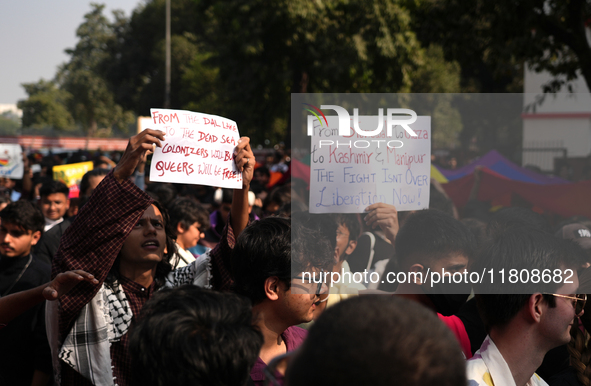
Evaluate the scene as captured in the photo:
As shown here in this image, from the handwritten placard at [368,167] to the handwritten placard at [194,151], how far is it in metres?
0.39

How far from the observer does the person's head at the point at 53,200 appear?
5.45 meters

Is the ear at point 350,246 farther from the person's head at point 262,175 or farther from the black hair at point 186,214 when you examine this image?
the person's head at point 262,175

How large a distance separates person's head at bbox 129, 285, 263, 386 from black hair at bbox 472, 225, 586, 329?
963 mm

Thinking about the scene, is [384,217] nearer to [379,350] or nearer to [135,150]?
[135,150]

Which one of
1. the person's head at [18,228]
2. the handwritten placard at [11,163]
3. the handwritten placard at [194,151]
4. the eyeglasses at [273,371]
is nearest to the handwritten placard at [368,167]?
the handwritten placard at [194,151]

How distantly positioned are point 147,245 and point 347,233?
1.50 meters

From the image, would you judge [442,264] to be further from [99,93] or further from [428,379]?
[99,93]

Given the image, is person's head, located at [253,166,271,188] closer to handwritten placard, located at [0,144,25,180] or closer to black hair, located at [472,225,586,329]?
handwritten placard, located at [0,144,25,180]

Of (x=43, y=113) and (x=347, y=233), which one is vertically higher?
(x=43, y=113)

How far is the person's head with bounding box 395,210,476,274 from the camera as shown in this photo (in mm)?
2518

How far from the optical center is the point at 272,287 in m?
2.15

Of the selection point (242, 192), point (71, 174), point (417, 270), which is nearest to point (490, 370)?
point (417, 270)

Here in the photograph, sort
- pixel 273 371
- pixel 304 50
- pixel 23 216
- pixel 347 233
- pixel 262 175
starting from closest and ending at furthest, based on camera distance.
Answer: pixel 273 371, pixel 347 233, pixel 23 216, pixel 262 175, pixel 304 50

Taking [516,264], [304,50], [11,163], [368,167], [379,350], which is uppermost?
[304,50]
